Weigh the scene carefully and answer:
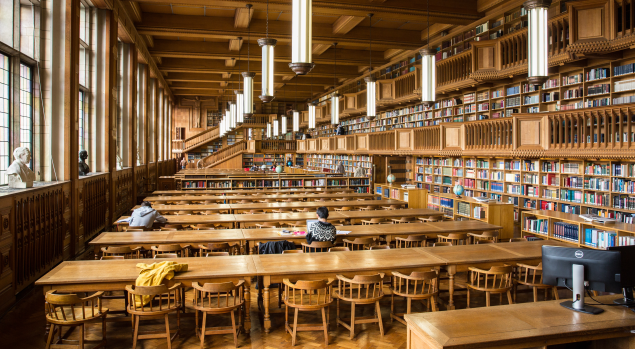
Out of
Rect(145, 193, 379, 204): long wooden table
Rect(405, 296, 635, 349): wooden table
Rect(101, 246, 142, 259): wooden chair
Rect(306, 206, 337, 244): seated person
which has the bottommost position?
Rect(405, 296, 635, 349): wooden table

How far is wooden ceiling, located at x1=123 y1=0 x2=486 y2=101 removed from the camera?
394 inches

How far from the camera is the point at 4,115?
234 inches

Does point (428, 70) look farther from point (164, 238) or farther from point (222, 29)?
point (222, 29)

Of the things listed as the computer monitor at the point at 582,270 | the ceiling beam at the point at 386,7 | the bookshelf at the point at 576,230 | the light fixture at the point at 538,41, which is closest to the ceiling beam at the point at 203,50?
the ceiling beam at the point at 386,7

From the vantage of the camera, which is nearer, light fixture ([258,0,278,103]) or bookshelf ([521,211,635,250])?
bookshelf ([521,211,635,250])

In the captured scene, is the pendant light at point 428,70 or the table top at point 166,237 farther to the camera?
the pendant light at point 428,70

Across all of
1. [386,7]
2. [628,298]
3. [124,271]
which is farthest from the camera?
[386,7]

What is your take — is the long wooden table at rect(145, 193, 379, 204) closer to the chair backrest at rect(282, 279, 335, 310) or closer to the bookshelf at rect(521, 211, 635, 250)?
the bookshelf at rect(521, 211, 635, 250)

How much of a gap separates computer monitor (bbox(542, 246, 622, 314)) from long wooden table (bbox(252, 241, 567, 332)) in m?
1.29

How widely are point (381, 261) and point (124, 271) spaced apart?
239 centimetres

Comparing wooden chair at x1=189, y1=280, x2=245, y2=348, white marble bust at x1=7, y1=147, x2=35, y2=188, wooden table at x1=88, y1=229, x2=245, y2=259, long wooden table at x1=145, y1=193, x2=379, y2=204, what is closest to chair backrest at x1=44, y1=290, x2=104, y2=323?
wooden chair at x1=189, y1=280, x2=245, y2=348

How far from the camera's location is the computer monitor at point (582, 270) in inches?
106

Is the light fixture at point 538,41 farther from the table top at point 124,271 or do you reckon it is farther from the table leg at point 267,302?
the table top at point 124,271

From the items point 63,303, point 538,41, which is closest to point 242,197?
point 63,303
